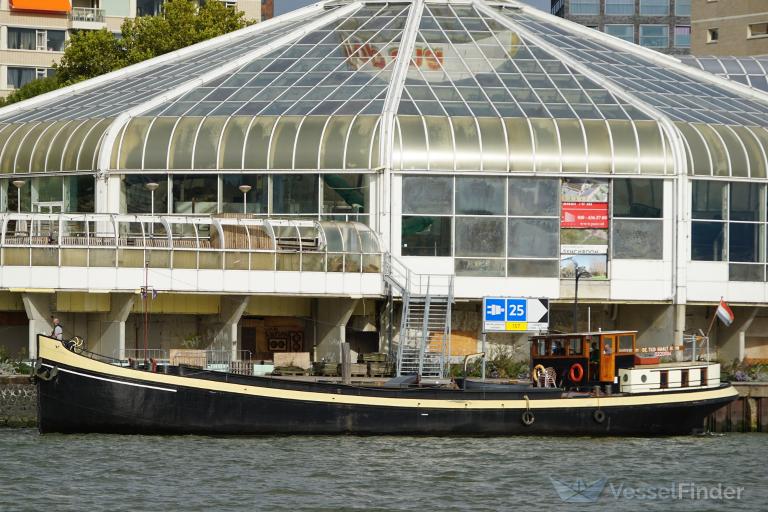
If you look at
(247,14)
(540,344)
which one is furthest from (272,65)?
(247,14)

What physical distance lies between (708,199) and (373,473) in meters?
31.3

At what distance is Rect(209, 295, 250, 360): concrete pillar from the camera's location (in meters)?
76.6

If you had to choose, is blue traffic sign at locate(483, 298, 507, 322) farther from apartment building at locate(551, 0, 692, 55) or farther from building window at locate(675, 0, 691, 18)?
building window at locate(675, 0, 691, 18)

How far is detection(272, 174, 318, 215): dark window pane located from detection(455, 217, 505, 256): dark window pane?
21.5 feet

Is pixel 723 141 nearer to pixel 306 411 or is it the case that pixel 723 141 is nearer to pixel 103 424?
pixel 306 411

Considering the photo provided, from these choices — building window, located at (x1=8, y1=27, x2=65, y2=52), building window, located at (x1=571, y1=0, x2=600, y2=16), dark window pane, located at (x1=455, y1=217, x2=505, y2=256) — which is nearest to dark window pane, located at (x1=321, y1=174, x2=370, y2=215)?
dark window pane, located at (x1=455, y1=217, x2=505, y2=256)

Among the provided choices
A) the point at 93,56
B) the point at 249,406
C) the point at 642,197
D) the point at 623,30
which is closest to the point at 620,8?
the point at 623,30

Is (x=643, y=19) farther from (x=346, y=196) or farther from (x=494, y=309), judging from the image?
(x=494, y=309)

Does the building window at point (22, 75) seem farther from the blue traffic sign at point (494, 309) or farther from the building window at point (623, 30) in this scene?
the blue traffic sign at point (494, 309)

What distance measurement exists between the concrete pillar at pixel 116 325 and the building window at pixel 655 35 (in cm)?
12906

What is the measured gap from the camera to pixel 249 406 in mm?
63531

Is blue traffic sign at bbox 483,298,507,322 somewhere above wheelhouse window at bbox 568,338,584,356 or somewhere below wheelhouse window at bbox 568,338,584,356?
above

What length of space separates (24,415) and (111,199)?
1534cm

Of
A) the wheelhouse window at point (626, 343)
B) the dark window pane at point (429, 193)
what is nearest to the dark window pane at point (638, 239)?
the dark window pane at point (429, 193)
